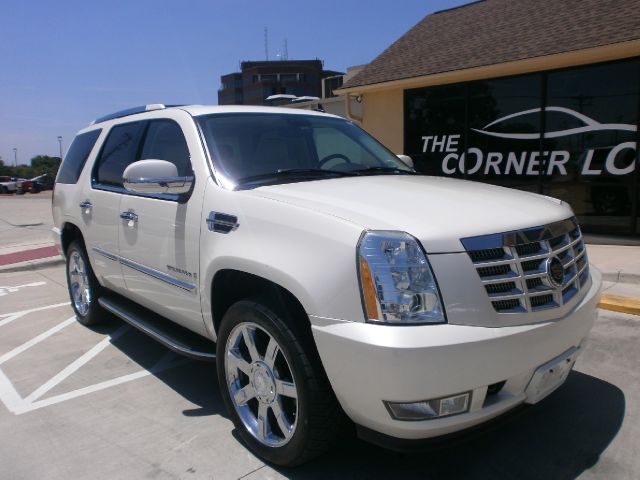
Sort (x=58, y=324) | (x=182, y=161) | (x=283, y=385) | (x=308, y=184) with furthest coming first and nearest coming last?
1. (x=58, y=324)
2. (x=182, y=161)
3. (x=308, y=184)
4. (x=283, y=385)

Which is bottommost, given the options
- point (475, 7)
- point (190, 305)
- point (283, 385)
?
point (283, 385)

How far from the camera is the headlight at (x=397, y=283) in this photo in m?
2.18

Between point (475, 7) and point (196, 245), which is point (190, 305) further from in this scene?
point (475, 7)

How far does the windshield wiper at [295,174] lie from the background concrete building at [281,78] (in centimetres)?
8189

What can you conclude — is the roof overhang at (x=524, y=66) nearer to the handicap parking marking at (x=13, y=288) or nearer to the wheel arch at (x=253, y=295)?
the wheel arch at (x=253, y=295)

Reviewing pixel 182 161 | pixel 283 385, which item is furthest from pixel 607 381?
pixel 182 161

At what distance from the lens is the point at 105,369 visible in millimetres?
4270

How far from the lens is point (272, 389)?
106 inches

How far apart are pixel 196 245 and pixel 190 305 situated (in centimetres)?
42

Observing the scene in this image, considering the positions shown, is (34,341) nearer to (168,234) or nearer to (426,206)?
(168,234)

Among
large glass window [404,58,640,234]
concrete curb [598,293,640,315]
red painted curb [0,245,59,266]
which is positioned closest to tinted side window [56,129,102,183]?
red painted curb [0,245,59,266]

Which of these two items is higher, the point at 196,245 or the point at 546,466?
the point at 196,245

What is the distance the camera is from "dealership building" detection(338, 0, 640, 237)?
28.6 feet

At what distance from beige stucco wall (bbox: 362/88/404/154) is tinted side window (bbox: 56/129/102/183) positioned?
26.7 feet
